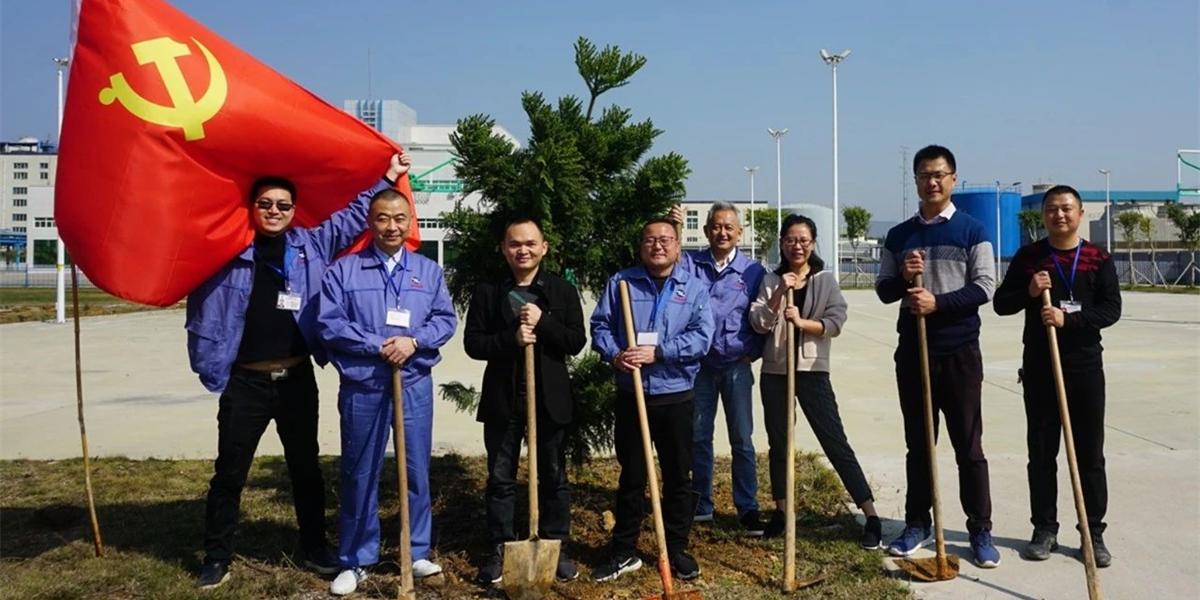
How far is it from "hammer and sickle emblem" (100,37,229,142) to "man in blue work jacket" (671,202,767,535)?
244 centimetres

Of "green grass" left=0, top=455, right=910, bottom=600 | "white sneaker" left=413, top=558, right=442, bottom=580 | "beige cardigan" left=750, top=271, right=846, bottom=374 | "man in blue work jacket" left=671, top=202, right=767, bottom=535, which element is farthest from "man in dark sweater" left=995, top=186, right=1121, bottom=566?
"white sneaker" left=413, top=558, right=442, bottom=580

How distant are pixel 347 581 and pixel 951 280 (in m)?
3.32

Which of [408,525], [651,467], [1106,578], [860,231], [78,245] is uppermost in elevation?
[860,231]

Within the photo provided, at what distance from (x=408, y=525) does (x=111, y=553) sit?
74.1 inches

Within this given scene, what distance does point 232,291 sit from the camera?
4152mm

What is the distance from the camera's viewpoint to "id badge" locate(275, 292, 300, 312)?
4.18 m

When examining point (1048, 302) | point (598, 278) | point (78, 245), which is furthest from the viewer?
point (598, 278)

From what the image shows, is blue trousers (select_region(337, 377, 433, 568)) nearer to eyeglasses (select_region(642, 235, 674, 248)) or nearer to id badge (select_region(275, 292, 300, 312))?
id badge (select_region(275, 292, 300, 312))

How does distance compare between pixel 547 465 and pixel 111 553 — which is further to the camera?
pixel 111 553

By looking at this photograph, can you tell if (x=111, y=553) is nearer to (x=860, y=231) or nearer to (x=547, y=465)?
(x=547, y=465)

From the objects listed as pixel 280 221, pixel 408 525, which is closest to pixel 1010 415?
pixel 408 525

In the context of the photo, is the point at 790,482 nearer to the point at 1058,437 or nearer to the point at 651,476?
the point at 651,476

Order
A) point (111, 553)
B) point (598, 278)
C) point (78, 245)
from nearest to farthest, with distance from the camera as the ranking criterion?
point (78, 245) < point (111, 553) < point (598, 278)

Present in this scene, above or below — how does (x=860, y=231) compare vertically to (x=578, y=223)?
above
